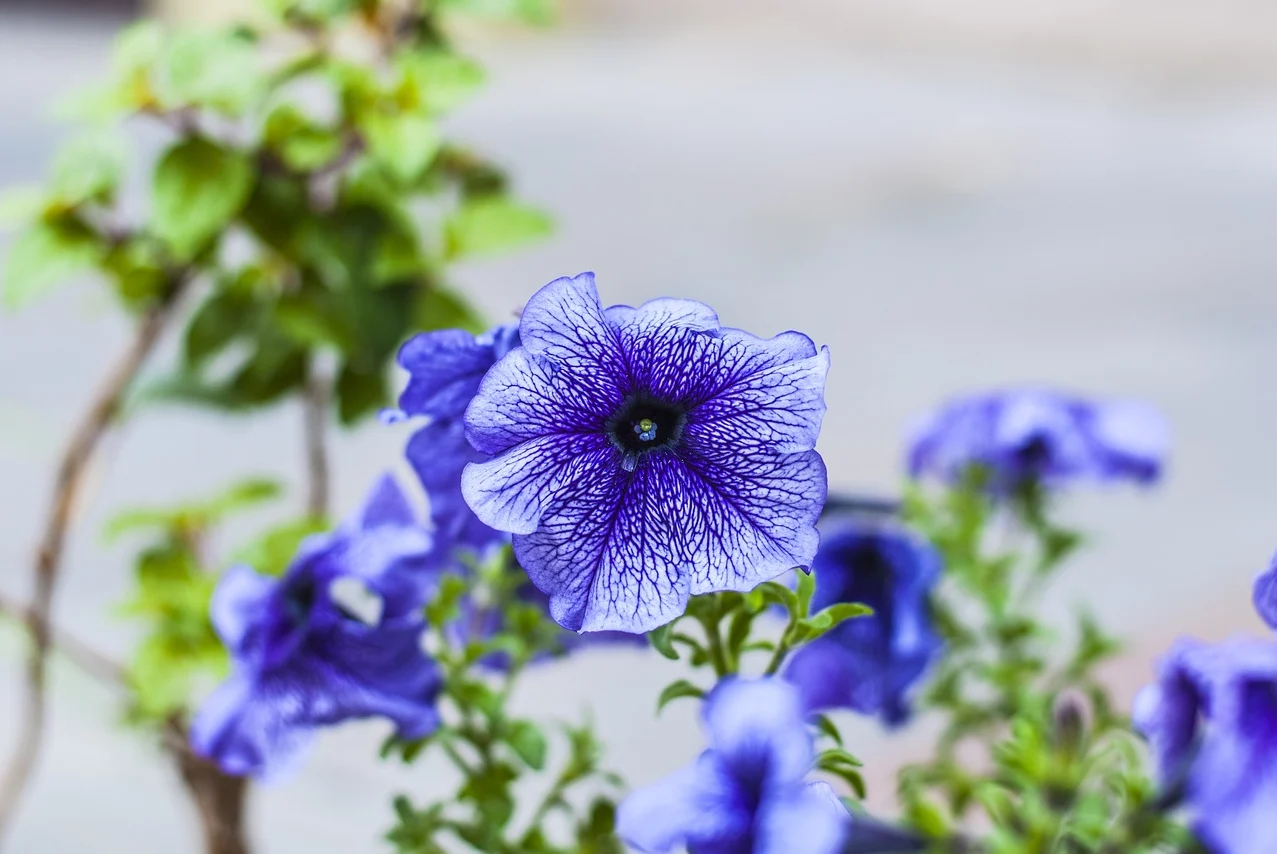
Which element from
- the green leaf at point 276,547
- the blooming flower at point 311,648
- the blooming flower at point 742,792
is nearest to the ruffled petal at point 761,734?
the blooming flower at point 742,792

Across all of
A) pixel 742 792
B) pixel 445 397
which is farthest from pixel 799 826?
pixel 445 397

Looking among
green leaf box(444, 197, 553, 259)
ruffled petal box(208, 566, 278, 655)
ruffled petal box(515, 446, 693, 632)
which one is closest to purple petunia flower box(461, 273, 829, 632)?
ruffled petal box(515, 446, 693, 632)

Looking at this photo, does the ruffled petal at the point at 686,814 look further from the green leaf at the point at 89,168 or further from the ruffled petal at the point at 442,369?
the green leaf at the point at 89,168

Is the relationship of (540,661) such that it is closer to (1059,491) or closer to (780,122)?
(1059,491)

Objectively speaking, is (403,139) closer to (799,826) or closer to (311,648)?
(311,648)

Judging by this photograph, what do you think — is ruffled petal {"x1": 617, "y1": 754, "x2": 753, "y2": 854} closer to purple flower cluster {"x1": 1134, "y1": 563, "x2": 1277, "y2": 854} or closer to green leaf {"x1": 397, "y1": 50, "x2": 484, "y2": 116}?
purple flower cluster {"x1": 1134, "y1": 563, "x2": 1277, "y2": 854}
